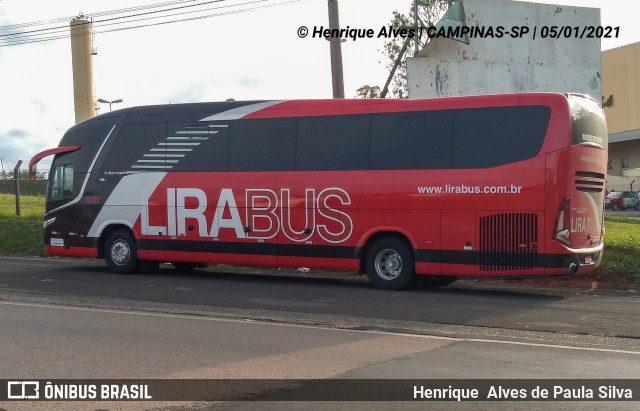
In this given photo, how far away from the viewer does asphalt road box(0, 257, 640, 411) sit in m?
8.16

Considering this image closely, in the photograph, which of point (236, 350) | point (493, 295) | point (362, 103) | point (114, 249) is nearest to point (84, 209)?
point (114, 249)

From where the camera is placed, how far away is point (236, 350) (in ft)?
30.7

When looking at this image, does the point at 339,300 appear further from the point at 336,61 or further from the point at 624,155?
the point at 624,155

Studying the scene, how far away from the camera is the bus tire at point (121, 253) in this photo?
60.9ft

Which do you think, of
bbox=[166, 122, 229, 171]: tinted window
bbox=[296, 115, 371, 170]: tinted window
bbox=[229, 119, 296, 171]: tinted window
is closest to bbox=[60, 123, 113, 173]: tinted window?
bbox=[166, 122, 229, 171]: tinted window

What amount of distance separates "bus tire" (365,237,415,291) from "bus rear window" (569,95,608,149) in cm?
361

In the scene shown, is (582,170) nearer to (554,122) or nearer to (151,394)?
(554,122)

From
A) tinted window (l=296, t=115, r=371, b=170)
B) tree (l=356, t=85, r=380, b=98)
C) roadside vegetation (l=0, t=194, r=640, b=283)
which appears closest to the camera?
tinted window (l=296, t=115, r=371, b=170)

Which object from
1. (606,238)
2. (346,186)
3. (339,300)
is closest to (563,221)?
(339,300)

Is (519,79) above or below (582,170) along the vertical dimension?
above

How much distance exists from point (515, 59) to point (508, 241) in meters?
11.7

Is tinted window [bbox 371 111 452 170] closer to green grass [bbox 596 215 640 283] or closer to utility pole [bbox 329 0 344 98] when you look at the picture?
green grass [bbox 596 215 640 283]

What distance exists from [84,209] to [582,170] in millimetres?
10878

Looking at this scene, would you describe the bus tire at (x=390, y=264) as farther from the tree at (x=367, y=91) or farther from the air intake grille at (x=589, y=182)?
the tree at (x=367, y=91)
